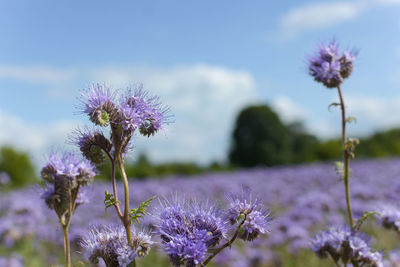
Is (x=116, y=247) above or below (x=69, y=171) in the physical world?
below

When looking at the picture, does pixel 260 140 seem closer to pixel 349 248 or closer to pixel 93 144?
pixel 349 248

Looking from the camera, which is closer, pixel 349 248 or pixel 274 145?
pixel 349 248

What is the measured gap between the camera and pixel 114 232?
1.98m

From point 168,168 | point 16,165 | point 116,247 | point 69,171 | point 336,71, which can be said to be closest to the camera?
point 116,247

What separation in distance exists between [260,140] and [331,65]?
134ft

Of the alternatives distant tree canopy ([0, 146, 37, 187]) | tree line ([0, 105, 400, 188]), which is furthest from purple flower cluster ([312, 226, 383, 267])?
tree line ([0, 105, 400, 188])

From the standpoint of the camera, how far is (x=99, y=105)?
2002mm

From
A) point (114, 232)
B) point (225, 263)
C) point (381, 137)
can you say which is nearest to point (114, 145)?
point (114, 232)

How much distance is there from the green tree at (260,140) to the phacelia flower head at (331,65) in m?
39.8

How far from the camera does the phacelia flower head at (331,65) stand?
107 inches

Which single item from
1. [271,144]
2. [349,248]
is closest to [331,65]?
[349,248]

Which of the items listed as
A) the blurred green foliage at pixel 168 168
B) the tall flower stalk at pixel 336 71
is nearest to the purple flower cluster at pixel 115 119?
the tall flower stalk at pixel 336 71

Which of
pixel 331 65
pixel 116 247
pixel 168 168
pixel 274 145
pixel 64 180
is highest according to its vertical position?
pixel 331 65

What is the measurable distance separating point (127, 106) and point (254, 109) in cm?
4274
